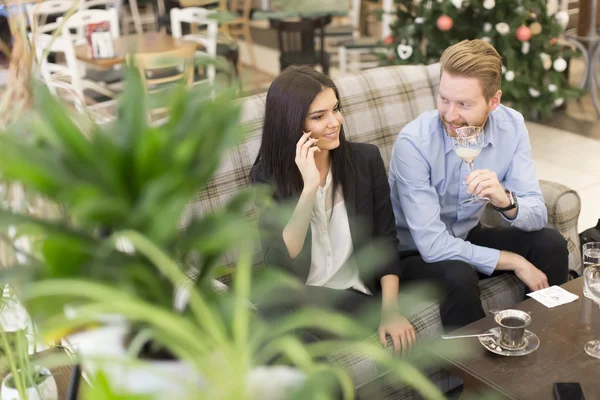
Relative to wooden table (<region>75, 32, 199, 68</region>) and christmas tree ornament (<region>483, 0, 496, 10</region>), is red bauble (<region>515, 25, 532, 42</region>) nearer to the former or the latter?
christmas tree ornament (<region>483, 0, 496, 10</region>)

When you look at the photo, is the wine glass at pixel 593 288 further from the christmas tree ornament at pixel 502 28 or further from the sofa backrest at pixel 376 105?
the christmas tree ornament at pixel 502 28

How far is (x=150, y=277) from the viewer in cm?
56

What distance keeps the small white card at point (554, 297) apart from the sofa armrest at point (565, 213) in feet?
1.66

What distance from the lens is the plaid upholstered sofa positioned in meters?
2.08

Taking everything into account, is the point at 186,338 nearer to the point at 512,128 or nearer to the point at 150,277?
the point at 150,277

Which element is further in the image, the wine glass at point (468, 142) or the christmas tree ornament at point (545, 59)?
the christmas tree ornament at point (545, 59)

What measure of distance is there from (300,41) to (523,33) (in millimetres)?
2069

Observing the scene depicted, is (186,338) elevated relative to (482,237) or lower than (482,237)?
elevated

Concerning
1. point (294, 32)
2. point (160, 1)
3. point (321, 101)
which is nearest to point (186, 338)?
point (321, 101)

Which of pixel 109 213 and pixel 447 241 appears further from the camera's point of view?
pixel 447 241

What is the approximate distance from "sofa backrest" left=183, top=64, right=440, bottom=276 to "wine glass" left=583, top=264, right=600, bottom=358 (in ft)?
3.08

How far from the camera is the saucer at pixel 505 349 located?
1.71 metres

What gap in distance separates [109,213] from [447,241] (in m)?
1.75

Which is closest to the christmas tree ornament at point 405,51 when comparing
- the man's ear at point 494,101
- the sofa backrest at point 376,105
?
the sofa backrest at point 376,105
